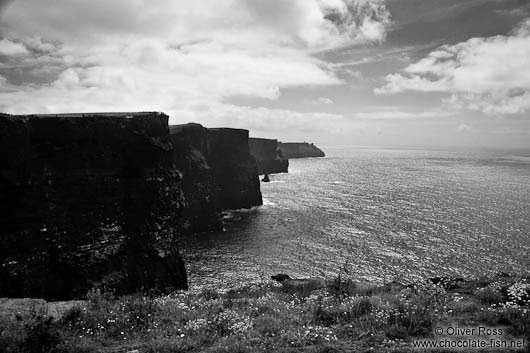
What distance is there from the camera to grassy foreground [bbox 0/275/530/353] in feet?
31.9

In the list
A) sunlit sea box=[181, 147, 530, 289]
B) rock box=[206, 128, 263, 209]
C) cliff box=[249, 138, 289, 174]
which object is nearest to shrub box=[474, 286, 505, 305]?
sunlit sea box=[181, 147, 530, 289]

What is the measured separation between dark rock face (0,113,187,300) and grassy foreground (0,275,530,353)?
16.3 m

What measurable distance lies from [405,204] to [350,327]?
83986 millimetres

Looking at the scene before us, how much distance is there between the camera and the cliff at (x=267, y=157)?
6506 inches

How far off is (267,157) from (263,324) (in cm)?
15955

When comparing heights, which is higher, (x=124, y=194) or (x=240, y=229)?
(x=124, y=194)

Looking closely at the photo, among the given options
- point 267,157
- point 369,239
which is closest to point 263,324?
point 369,239

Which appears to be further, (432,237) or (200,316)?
(432,237)

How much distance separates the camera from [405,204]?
3460 inches

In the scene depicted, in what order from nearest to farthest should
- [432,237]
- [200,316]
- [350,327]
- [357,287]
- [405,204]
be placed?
[350,327]
[200,316]
[357,287]
[432,237]
[405,204]

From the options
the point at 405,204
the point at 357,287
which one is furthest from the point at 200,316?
the point at 405,204

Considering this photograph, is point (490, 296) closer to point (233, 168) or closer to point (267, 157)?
point (233, 168)

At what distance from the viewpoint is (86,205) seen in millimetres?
35875

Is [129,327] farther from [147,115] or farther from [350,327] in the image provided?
[147,115]
